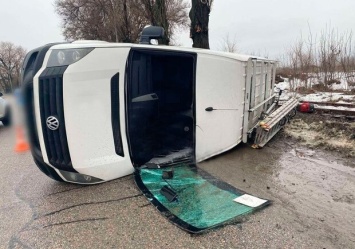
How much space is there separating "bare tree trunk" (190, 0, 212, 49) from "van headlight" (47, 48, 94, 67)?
588cm

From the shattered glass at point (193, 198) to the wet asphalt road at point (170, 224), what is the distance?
0.35 feet

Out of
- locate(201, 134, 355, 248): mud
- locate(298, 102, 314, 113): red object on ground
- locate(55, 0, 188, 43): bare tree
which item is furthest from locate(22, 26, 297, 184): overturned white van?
locate(55, 0, 188, 43): bare tree

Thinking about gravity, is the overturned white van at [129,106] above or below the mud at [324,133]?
above

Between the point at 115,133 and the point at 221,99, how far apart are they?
1.70 meters

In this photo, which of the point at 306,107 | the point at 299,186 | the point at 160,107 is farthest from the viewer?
the point at 306,107

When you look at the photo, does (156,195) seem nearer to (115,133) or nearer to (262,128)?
(115,133)

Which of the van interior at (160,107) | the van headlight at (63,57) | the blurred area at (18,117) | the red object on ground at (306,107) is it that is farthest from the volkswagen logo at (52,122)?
the red object on ground at (306,107)

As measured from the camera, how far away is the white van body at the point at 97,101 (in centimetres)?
277

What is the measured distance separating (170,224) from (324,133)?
4.07 metres

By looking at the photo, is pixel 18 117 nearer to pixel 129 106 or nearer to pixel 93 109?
pixel 93 109

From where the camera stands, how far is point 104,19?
24688mm

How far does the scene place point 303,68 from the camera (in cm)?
1109

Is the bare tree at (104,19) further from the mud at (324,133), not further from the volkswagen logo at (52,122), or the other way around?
the volkswagen logo at (52,122)

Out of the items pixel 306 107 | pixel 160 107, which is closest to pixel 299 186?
pixel 160 107
